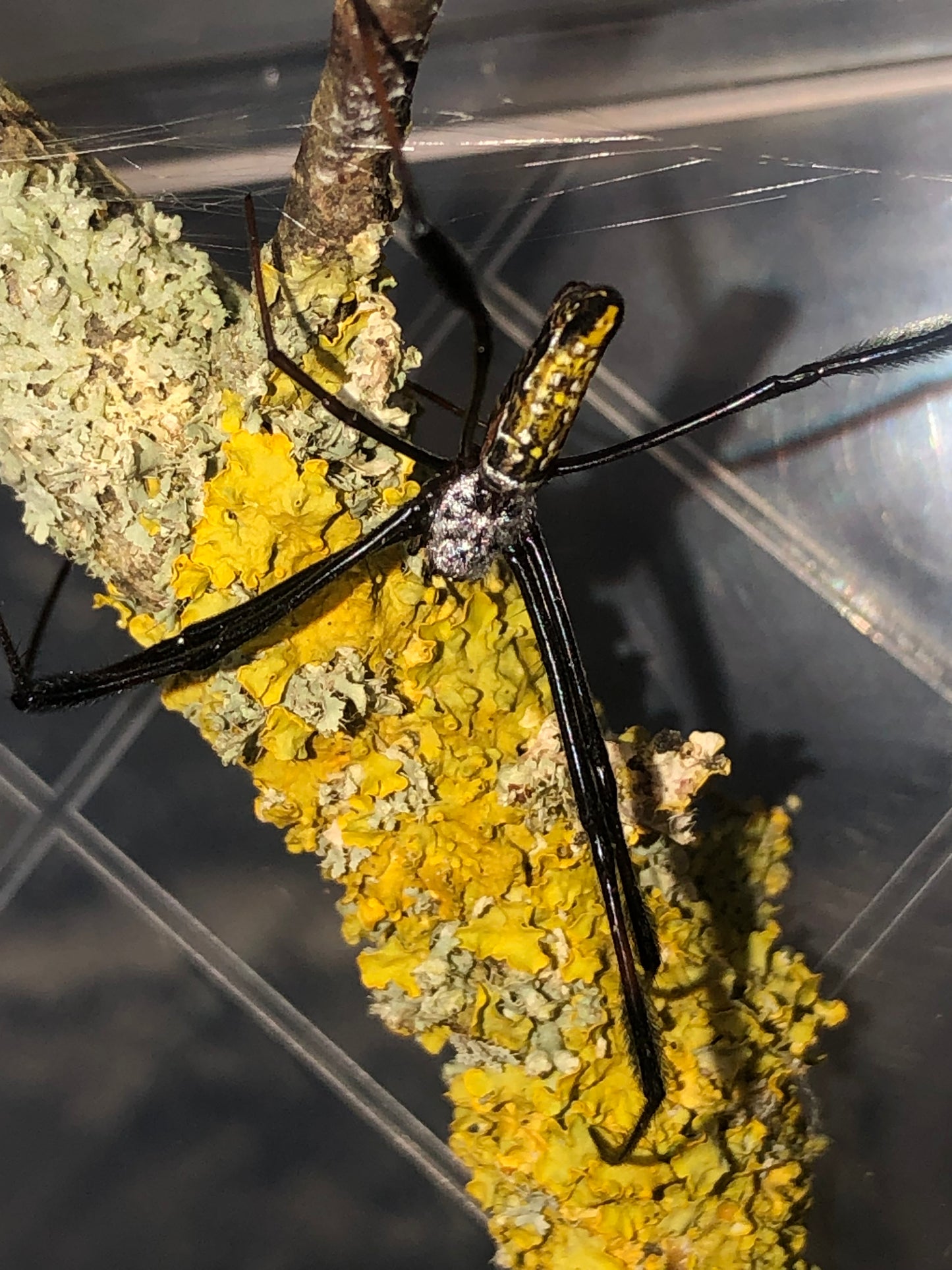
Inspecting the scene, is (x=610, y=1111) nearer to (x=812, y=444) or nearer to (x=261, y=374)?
(x=261, y=374)

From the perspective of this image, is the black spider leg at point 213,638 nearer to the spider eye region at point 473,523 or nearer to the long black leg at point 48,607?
the spider eye region at point 473,523

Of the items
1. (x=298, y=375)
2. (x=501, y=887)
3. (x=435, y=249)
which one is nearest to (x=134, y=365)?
(x=298, y=375)

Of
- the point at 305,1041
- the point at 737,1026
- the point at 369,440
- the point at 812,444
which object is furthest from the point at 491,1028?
the point at 812,444

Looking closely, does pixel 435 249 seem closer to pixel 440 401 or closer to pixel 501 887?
pixel 440 401

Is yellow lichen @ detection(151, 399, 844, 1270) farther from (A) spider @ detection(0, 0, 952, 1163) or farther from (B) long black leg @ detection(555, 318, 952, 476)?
(B) long black leg @ detection(555, 318, 952, 476)

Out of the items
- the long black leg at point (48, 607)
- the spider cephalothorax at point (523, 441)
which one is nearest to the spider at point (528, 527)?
the spider cephalothorax at point (523, 441)

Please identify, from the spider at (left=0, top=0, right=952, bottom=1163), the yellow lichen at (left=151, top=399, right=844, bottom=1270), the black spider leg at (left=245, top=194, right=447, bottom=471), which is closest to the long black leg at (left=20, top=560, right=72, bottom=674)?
the spider at (left=0, top=0, right=952, bottom=1163)
